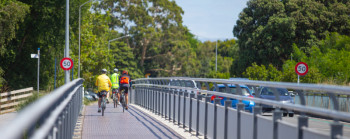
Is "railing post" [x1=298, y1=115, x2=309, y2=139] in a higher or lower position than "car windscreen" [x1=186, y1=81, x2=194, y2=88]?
lower

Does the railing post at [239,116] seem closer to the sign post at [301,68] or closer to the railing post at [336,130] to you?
the railing post at [336,130]

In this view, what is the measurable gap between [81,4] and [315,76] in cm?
1620

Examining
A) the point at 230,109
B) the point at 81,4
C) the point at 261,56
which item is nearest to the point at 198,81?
the point at 230,109

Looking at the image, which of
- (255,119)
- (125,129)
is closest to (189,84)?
(125,129)

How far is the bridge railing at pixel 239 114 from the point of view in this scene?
5.25m

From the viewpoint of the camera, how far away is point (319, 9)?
54.6 metres

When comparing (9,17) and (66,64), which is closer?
(66,64)

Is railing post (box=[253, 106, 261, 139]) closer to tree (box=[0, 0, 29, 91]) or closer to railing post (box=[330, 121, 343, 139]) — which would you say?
railing post (box=[330, 121, 343, 139])

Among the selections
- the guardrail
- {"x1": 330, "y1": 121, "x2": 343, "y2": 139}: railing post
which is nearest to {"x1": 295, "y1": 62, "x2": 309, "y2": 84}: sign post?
the guardrail

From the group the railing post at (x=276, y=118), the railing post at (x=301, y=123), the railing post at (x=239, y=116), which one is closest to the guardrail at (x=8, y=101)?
the railing post at (x=239, y=116)

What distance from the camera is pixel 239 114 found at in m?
8.18

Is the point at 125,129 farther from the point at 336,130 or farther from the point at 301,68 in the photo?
the point at 301,68

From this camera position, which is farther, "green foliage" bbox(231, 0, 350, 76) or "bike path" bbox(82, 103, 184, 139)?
"green foliage" bbox(231, 0, 350, 76)

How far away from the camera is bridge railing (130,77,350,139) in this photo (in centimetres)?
525
